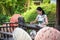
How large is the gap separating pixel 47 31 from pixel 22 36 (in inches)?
20.5

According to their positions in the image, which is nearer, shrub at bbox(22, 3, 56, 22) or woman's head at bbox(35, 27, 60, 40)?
woman's head at bbox(35, 27, 60, 40)

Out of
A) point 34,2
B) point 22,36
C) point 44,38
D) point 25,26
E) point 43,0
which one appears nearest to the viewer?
point 44,38

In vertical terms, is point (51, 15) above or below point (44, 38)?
below

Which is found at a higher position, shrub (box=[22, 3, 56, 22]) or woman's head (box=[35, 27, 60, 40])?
woman's head (box=[35, 27, 60, 40])

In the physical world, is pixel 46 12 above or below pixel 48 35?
below

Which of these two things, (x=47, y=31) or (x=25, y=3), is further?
(x=25, y=3)

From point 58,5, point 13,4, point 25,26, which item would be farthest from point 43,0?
point 25,26

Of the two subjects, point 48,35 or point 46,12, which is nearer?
point 48,35

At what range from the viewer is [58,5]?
5.98m

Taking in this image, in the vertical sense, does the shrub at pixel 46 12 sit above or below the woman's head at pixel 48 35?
below

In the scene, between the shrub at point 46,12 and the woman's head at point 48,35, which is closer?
the woman's head at point 48,35

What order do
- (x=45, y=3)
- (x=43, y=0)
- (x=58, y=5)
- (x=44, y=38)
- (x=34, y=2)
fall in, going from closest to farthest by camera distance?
(x=44, y=38)
(x=58, y=5)
(x=45, y=3)
(x=43, y=0)
(x=34, y=2)

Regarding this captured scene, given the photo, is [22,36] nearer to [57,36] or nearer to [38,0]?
[57,36]

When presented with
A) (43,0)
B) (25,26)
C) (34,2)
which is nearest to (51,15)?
(43,0)
